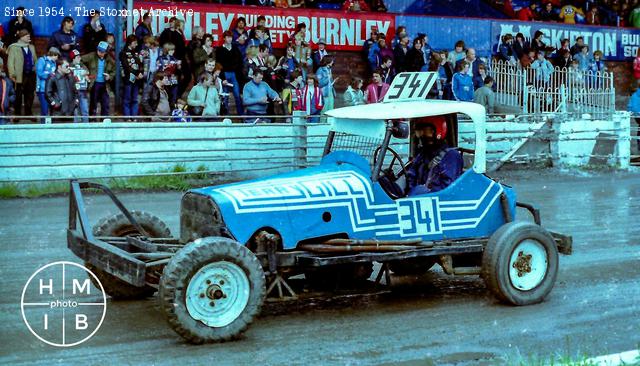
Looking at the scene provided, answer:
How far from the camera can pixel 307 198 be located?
27.1 feet

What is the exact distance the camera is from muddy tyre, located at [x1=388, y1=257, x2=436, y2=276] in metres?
9.37

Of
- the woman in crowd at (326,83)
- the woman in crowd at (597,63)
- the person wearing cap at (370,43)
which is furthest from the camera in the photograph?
the woman in crowd at (597,63)

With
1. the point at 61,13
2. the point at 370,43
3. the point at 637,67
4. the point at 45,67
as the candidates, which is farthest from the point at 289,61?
the point at 637,67

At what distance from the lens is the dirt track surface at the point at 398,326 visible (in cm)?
735

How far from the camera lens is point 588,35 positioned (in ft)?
89.2

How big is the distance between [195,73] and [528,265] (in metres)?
11.3

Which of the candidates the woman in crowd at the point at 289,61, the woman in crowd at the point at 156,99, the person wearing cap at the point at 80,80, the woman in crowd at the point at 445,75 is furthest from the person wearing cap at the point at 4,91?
the woman in crowd at the point at 445,75

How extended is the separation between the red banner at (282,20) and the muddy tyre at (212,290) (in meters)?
13.0

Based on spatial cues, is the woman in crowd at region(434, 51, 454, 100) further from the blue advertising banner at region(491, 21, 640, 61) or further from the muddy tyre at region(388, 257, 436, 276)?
the muddy tyre at region(388, 257, 436, 276)

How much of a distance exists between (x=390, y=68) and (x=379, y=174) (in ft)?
42.8

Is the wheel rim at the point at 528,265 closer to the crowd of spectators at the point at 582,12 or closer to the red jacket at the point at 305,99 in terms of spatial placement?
the red jacket at the point at 305,99

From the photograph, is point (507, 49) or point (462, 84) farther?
point (507, 49)

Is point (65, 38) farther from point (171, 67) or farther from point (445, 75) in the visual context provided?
point (445, 75)

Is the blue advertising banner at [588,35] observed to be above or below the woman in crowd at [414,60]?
above
